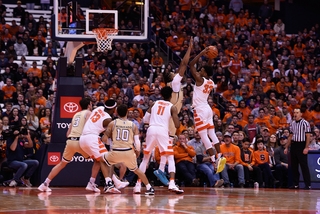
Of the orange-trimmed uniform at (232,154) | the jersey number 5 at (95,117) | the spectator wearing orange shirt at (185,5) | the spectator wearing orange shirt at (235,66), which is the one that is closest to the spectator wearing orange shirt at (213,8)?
the spectator wearing orange shirt at (185,5)

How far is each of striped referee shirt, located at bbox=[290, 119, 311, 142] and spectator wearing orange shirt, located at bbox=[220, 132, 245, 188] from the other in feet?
5.85

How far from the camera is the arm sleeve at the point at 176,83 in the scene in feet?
31.2

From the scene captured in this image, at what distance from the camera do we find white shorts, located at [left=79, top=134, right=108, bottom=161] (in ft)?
31.1

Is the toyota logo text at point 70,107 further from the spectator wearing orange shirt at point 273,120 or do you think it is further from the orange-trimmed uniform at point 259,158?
the spectator wearing orange shirt at point 273,120

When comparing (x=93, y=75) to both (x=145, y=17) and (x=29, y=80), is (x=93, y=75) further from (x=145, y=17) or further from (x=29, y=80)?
(x=145, y=17)

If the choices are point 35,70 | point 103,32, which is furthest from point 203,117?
point 35,70

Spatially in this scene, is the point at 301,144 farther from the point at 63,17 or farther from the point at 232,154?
the point at 63,17

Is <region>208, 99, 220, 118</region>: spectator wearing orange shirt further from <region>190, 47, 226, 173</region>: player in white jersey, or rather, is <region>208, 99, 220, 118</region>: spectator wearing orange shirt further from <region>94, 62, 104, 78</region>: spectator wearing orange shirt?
<region>190, 47, 226, 173</region>: player in white jersey

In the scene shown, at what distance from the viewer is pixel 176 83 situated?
9617 millimetres

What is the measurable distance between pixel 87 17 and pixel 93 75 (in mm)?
5463

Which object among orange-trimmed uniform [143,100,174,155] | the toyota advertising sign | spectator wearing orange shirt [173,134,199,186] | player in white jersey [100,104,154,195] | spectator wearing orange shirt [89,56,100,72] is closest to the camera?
player in white jersey [100,104,154,195]

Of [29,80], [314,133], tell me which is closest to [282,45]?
[314,133]

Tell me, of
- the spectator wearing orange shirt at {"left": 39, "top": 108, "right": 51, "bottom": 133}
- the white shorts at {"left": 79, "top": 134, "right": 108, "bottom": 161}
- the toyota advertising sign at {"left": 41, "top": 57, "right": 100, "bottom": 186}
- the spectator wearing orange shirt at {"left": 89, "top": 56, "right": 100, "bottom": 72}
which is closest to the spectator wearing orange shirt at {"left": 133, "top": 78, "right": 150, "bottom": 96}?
the spectator wearing orange shirt at {"left": 89, "top": 56, "right": 100, "bottom": 72}

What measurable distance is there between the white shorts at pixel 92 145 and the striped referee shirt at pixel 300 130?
5565 millimetres
